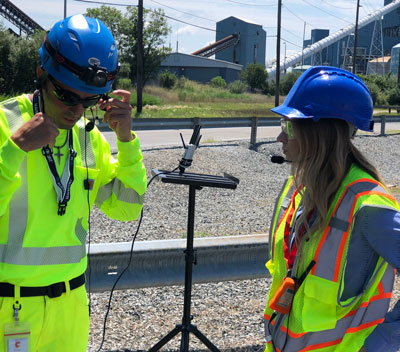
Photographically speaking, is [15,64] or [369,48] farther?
[369,48]

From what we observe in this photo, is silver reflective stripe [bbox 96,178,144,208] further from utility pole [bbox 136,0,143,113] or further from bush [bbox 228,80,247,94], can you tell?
bush [bbox 228,80,247,94]

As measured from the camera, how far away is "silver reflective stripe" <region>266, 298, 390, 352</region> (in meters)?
2.17

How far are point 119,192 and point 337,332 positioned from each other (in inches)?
47.3

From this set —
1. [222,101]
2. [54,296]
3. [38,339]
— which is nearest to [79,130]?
[54,296]

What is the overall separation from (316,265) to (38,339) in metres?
1.21

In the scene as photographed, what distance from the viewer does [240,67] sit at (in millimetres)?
83750

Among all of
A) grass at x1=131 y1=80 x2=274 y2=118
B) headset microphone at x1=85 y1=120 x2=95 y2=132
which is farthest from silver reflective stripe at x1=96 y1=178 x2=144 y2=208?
grass at x1=131 y1=80 x2=274 y2=118

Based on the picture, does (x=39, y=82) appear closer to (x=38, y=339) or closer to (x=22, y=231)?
(x=22, y=231)

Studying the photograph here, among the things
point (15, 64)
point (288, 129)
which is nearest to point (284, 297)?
point (288, 129)

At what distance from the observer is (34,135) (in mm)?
2076

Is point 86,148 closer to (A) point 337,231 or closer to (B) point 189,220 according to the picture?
(A) point 337,231

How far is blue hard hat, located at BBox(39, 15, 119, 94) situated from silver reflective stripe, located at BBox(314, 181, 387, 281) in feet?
3.69

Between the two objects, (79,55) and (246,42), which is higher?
(246,42)

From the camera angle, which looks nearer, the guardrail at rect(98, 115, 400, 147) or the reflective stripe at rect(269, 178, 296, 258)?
the reflective stripe at rect(269, 178, 296, 258)
